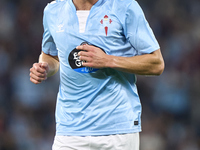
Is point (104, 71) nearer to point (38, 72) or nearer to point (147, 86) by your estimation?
point (38, 72)

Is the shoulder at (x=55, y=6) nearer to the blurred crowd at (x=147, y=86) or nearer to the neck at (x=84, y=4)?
the neck at (x=84, y=4)

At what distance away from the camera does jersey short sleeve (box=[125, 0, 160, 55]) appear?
242 cm

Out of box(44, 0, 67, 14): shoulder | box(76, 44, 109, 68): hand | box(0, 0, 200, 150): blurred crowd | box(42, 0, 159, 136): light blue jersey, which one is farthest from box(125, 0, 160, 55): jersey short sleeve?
box(0, 0, 200, 150): blurred crowd

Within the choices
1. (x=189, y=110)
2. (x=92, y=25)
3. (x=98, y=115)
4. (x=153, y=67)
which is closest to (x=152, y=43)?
(x=153, y=67)

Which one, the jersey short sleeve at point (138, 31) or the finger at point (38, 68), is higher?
the jersey short sleeve at point (138, 31)

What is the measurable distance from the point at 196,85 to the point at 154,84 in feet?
2.28

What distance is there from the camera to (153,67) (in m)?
2.46

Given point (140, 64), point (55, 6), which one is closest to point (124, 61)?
point (140, 64)

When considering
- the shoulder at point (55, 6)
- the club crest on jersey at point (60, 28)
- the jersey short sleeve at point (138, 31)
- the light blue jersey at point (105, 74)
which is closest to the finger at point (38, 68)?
the light blue jersey at point (105, 74)

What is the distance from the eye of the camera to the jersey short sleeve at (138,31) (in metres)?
2.42

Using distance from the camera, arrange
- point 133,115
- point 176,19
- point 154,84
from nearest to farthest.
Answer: point 133,115, point 154,84, point 176,19

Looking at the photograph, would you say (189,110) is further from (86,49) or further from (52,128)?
(86,49)

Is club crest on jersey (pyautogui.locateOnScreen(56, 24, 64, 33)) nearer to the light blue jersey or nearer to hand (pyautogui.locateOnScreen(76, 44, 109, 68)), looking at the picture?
the light blue jersey

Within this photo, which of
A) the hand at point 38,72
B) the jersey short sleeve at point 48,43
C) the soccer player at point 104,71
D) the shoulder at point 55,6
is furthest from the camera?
the jersey short sleeve at point 48,43
